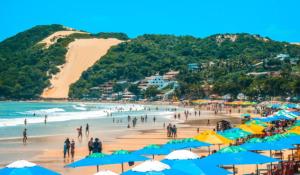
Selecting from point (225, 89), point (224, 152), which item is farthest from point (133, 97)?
point (224, 152)

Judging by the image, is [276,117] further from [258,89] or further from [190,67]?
[190,67]

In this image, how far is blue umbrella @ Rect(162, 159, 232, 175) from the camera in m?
10.5

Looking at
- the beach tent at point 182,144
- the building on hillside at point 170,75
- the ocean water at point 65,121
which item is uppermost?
the building on hillside at point 170,75

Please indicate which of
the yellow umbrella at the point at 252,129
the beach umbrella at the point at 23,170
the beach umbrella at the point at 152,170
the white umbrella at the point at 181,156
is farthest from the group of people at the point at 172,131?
the beach umbrella at the point at 152,170

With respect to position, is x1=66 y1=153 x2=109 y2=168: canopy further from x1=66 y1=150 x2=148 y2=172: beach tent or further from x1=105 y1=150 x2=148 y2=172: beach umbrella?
x1=105 y1=150 x2=148 y2=172: beach umbrella

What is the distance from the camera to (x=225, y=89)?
112750 millimetres

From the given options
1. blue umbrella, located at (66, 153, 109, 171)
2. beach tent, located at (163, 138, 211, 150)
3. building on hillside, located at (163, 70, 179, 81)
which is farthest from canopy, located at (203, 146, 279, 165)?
building on hillside, located at (163, 70, 179, 81)

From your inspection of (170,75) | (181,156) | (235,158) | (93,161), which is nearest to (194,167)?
(181,156)

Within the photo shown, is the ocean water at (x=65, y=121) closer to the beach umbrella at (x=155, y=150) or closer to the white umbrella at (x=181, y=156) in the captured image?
the beach umbrella at (x=155, y=150)

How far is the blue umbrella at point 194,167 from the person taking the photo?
10.5m

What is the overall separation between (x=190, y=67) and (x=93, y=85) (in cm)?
4096

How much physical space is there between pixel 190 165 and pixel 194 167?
0.12 meters

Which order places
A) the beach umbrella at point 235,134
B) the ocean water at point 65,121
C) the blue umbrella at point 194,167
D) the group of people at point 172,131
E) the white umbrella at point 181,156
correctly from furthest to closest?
the ocean water at point 65,121, the group of people at point 172,131, the beach umbrella at point 235,134, the white umbrella at point 181,156, the blue umbrella at point 194,167

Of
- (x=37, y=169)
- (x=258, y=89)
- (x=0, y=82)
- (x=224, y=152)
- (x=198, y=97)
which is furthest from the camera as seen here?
(x=0, y=82)
